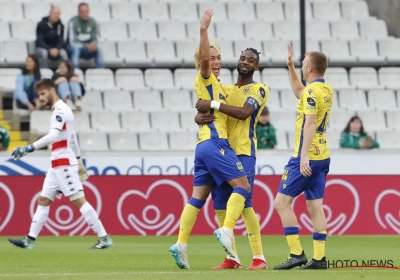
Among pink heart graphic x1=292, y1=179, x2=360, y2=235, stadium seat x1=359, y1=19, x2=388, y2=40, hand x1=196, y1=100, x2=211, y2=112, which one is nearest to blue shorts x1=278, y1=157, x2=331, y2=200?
hand x1=196, y1=100, x2=211, y2=112

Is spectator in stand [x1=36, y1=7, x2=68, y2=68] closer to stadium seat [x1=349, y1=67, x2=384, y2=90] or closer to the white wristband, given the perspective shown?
stadium seat [x1=349, y1=67, x2=384, y2=90]

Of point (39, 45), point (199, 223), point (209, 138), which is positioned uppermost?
point (39, 45)

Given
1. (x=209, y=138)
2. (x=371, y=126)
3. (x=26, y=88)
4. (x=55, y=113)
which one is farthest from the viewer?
(x=371, y=126)

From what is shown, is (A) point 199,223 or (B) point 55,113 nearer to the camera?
(B) point 55,113

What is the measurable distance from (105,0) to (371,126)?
20.4ft

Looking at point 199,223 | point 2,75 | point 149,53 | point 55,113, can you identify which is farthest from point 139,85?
point 55,113

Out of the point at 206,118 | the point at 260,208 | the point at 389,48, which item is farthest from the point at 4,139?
the point at 389,48

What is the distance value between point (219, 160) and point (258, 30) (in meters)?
12.7

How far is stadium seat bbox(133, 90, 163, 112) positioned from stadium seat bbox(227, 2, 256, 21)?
3386 mm

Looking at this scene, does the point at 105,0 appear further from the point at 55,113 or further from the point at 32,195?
the point at 55,113

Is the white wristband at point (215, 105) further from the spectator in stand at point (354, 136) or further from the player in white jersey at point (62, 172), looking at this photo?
the spectator in stand at point (354, 136)

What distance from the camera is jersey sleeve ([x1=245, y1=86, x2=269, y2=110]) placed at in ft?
31.3

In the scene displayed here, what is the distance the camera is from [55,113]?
12.8m

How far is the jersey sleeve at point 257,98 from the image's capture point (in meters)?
9.54
